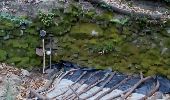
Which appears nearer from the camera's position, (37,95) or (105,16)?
(37,95)

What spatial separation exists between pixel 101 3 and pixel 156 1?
1.13 metres

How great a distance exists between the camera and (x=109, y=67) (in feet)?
25.0

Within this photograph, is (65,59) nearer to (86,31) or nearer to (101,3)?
(86,31)

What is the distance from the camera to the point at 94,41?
304 inches

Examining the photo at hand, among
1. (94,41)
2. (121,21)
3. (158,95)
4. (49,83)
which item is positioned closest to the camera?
(158,95)

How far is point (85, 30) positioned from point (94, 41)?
283 millimetres

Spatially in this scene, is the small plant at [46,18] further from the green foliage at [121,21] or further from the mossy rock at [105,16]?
the green foliage at [121,21]

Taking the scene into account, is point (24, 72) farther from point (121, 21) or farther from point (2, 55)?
point (121, 21)

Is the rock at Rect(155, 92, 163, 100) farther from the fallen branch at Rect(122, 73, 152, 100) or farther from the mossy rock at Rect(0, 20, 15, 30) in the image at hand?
the mossy rock at Rect(0, 20, 15, 30)

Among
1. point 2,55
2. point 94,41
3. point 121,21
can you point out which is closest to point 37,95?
point 2,55

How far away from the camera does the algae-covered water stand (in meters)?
7.46

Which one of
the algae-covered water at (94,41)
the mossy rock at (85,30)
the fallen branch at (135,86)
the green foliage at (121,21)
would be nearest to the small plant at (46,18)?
the algae-covered water at (94,41)

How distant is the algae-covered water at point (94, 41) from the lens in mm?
7461

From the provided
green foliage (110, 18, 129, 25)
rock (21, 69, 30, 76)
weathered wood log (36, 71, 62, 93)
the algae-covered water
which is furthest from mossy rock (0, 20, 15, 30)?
green foliage (110, 18, 129, 25)
